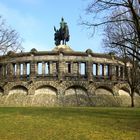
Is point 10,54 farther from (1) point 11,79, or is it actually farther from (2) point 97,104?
(2) point 97,104

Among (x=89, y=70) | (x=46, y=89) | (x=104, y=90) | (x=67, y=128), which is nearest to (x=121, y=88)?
(x=104, y=90)

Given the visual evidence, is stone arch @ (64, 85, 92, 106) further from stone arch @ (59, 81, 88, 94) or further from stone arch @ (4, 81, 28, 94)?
stone arch @ (4, 81, 28, 94)

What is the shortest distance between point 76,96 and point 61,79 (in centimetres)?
315

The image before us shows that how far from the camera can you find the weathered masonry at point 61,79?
55.2m

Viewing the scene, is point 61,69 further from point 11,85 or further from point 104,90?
point 11,85

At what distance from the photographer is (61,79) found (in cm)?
5581

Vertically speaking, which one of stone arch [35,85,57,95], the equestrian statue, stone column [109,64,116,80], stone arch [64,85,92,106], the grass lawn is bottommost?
the grass lawn

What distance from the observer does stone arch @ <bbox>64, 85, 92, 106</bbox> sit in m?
53.2

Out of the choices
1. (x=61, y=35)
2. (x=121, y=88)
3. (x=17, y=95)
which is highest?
(x=61, y=35)

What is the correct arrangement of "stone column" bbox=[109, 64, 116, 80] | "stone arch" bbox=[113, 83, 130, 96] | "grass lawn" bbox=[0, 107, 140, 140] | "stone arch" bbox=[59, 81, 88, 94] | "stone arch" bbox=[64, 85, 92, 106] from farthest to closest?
1. "stone column" bbox=[109, 64, 116, 80]
2. "stone arch" bbox=[113, 83, 130, 96]
3. "stone arch" bbox=[59, 81, 88, 94]
4. "stone arch" bbox=[64, 85, 92, 106]
5. "grass lawn" bbox=[0, 107, 140, 140]

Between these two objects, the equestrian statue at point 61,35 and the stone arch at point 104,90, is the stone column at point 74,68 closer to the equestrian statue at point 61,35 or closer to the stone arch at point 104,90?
the stone arch at point 104,90

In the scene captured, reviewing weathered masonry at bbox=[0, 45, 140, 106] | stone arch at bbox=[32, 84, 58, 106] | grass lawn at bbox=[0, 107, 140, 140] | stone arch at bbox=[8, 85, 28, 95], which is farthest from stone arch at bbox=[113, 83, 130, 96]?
grass lawn at bbox=[0, 107, 140, 140]

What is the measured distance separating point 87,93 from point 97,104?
2.77 metres

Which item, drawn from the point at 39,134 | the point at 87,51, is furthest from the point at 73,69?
the point at 39,134
